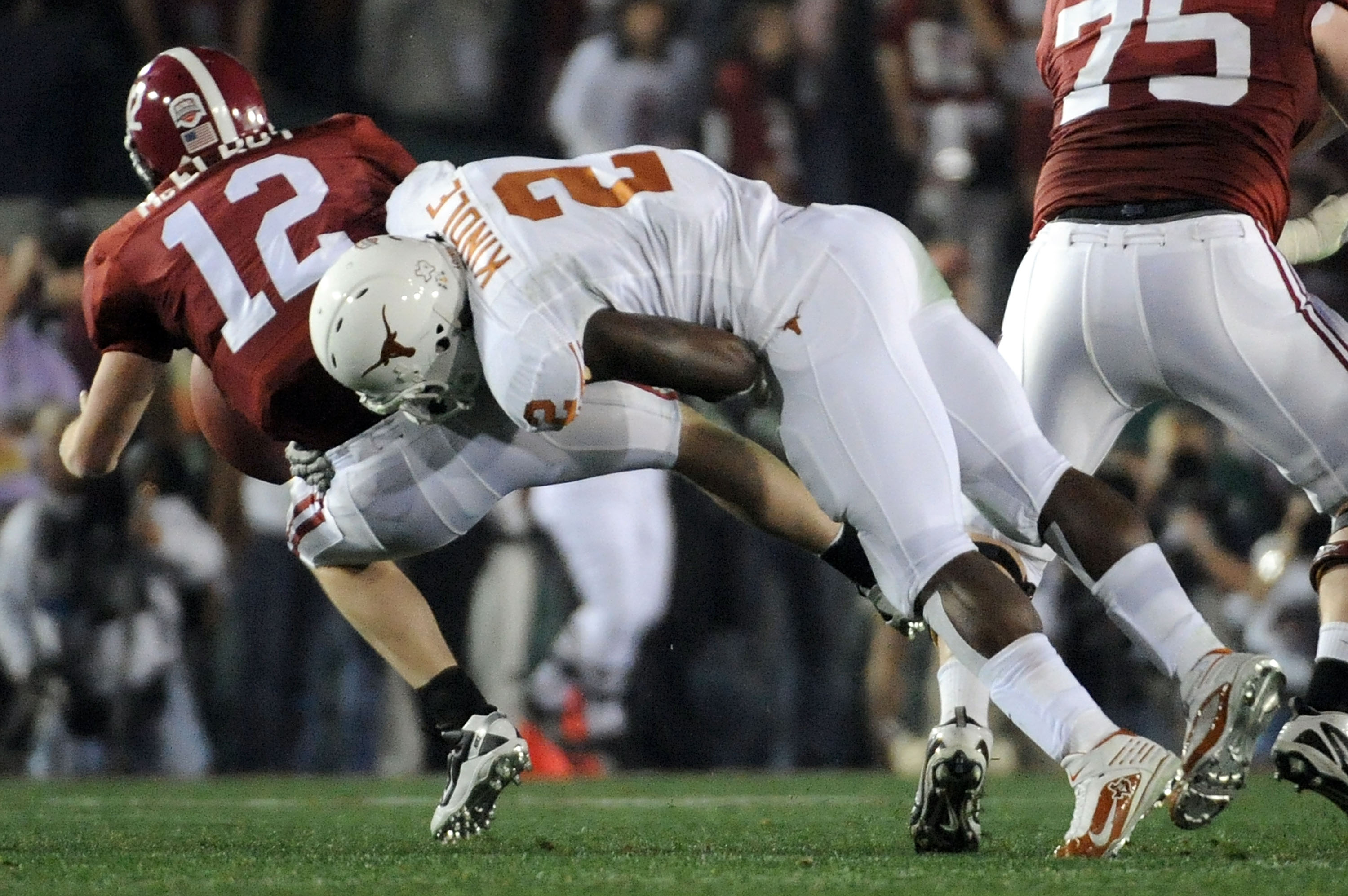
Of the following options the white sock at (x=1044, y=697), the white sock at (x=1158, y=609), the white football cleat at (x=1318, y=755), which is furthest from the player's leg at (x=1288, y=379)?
the white sock at (x=1044, y=697)

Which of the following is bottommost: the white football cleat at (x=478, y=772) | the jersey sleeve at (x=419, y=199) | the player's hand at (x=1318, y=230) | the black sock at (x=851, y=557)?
the white football cleat at (x=478, y=772)

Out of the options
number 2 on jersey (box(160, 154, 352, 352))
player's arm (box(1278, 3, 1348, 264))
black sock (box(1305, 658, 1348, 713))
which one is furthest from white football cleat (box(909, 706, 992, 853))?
number 2 on jersey (box(160, 154, 352, 352))

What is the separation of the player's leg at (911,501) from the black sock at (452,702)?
0.83m

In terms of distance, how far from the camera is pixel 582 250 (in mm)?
2912

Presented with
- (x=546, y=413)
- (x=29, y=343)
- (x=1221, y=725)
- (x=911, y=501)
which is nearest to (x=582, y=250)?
(x=546, y=413)

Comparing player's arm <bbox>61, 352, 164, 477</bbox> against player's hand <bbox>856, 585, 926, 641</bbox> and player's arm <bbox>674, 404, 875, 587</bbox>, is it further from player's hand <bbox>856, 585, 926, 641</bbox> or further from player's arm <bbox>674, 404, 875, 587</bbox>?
player's hand <bbox>856, 585, 926, 641</bbox>

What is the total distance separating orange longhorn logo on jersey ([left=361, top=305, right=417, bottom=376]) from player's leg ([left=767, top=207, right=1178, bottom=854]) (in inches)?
23.9

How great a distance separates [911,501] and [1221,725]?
0.61 meters

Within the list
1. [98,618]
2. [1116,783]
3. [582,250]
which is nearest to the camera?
[1116,783]

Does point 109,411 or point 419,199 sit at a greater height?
point 419,199

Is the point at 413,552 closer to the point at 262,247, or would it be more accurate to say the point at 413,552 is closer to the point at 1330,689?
the point at 262,247

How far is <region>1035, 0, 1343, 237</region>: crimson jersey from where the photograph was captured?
313 cm

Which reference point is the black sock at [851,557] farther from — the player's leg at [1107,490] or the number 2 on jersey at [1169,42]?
the number 2 on jersey at [1169,42]

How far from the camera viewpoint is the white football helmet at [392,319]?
2.83 m
